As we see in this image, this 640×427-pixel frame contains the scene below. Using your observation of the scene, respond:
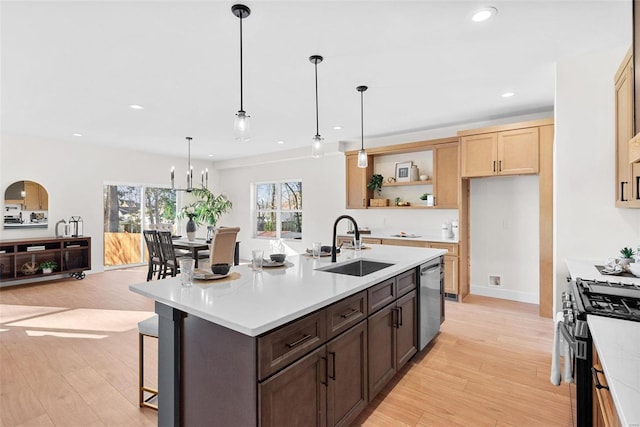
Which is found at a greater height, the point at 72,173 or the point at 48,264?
the point at 72,173

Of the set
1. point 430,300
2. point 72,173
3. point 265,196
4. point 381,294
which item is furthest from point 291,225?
point 381,294

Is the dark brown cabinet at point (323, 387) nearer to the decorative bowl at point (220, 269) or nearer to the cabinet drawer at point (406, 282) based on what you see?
the cabinet drawer at point (406, 282)

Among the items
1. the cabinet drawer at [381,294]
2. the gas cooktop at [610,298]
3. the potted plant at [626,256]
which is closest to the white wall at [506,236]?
the potted plant at [626,256]

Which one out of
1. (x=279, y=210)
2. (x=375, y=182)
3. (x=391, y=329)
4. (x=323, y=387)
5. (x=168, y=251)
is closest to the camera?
(x=323, y=387)

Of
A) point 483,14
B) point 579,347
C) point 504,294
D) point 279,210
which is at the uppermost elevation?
point 483,14

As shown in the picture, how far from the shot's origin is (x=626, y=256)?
99.6 inches

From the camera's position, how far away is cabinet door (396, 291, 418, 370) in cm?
240

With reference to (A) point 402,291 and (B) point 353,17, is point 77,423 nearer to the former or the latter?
(A) point 402,291

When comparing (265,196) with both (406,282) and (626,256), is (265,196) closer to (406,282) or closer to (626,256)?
(406,282)

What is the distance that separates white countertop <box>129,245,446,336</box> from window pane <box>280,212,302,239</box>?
472cm

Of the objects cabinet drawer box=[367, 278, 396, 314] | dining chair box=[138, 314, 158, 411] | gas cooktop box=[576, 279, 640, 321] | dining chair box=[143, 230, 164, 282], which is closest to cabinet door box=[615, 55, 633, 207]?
gas cooktop box=[576, 279, 640, 321]

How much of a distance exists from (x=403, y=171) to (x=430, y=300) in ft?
9.35

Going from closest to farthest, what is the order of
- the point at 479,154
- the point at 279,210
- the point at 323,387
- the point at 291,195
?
the point at 323,387
the point at 479,154
the point at 291,195
the point at 279,210

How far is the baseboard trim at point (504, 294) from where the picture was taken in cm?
446
